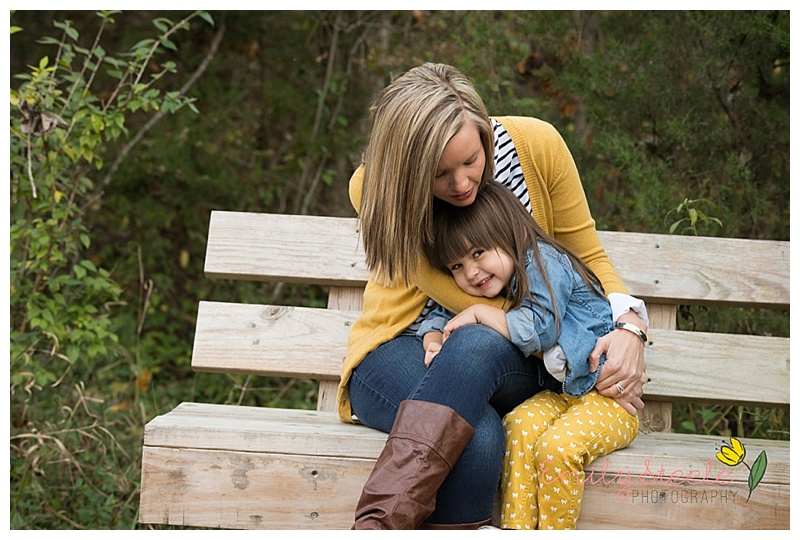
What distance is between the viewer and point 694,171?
298cm

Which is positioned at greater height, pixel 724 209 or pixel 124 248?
pixel 724 209

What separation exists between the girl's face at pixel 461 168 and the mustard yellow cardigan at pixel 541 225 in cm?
26

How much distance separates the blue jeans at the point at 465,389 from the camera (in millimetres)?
1783

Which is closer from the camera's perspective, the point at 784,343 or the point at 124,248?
the point at 784,343

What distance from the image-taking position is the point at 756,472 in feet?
6.09

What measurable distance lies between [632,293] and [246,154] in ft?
8.75

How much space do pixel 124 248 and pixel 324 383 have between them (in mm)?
2355

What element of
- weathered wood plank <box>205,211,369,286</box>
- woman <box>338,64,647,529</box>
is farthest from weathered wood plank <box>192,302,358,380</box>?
woman <box>338,64,647,529</box>

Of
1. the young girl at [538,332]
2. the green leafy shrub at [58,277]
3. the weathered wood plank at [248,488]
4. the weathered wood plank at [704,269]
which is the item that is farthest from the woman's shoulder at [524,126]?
the green leafy shrub at [58,277]

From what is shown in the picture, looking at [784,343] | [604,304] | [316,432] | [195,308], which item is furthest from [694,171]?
[195,308]

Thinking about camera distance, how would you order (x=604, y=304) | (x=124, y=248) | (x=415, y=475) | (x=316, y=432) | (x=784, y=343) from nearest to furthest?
(x=415, y=475) < (x=316, y=432) < (x=604, y=304) < (x=784, y=343) < (x=124, y=248)

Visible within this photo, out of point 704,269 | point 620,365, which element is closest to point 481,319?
point 620,365

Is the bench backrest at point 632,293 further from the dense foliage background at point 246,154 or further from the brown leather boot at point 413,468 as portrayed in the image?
the brown leather boot at point 413,468
